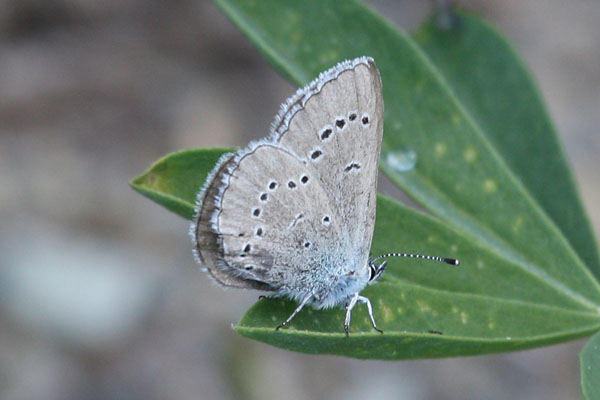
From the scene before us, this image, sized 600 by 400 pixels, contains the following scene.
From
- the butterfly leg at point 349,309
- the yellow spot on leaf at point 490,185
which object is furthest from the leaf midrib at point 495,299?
the yellow spot on leaf at point 490,185

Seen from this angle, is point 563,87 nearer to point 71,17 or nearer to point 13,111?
point 71,17

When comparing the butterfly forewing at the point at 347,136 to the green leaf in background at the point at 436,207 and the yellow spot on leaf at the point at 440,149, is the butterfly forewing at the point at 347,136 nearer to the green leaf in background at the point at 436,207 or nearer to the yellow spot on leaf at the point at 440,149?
the green leaf in background at the point at 436,207

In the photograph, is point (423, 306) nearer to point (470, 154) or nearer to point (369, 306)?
point (369, 306)

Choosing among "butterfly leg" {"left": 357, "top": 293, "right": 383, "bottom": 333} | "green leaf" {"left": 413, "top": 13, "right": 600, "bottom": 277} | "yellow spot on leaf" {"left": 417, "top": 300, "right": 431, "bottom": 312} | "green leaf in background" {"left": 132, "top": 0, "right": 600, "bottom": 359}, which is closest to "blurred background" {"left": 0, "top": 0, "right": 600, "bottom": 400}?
"green leaf" {"left": 413, "top": 13, "right": 600, "bottom": 277}

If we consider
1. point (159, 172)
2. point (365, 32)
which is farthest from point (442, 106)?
point (159, 172)

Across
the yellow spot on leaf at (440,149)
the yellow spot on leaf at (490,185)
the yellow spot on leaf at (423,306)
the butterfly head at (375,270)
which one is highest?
the yellow spot on leaf at (440,149)

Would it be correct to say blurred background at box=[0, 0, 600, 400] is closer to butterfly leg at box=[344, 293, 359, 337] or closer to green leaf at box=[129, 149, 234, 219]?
butterfly leg at box=[344, 293, 359, 337]
